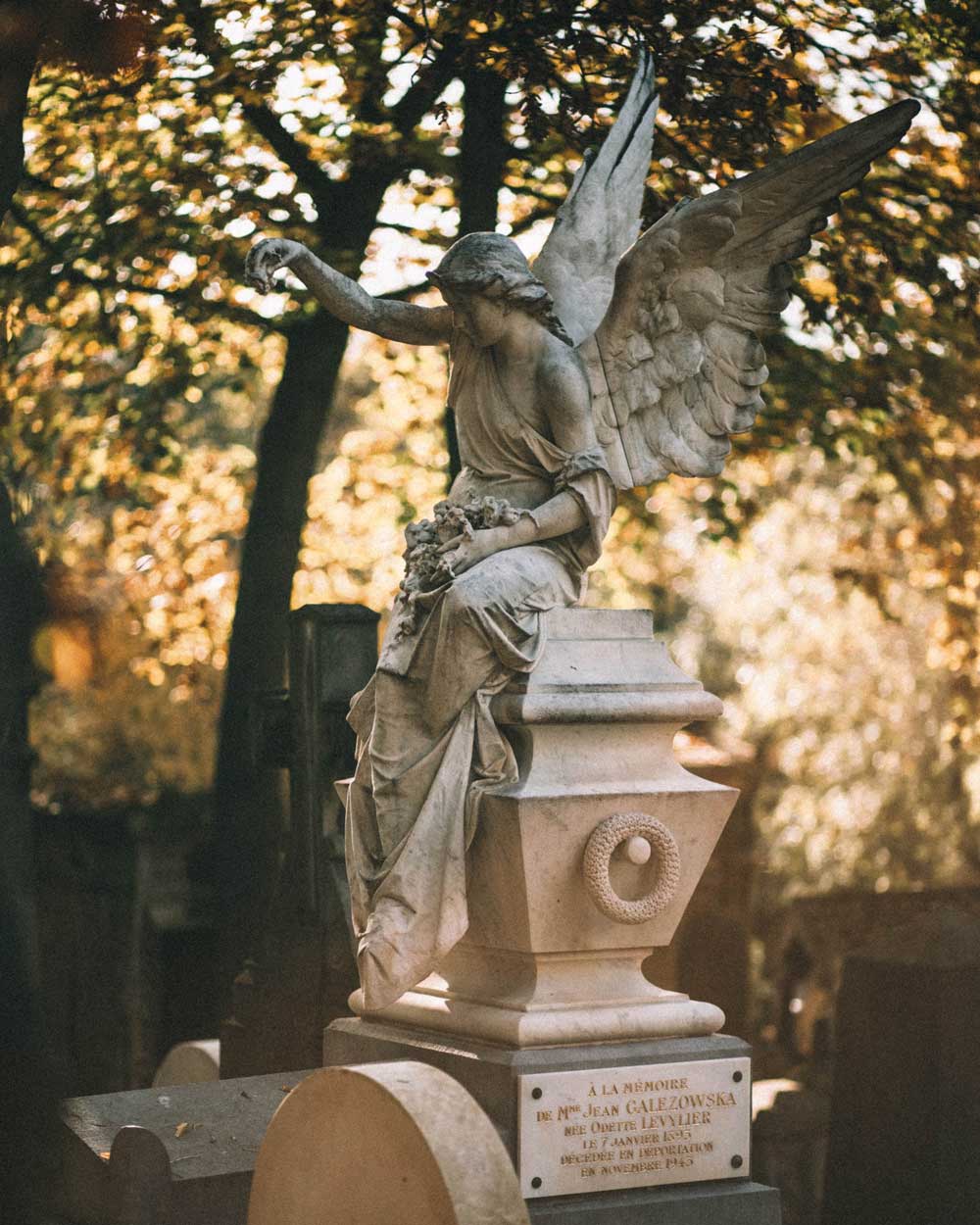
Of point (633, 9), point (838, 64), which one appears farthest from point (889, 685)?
point (633, 9)

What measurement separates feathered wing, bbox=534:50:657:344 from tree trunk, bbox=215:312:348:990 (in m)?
5.04

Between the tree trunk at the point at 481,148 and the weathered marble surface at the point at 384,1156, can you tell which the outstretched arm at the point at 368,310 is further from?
the tree trunk at the point at 481,148

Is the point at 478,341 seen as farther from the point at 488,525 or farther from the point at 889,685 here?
the point at 889,685

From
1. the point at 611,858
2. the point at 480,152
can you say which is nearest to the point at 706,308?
the point at 611,858

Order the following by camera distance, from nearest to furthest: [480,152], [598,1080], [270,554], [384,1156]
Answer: [384,1156] → [598,1080] → [480,152] → [270,554]

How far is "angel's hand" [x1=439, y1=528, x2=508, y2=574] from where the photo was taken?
5.96 m

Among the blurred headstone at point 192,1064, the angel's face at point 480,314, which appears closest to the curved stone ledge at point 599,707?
the angel's face at point 480,314

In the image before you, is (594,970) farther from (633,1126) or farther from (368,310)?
(368,310)

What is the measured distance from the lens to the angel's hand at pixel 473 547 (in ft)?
19.6

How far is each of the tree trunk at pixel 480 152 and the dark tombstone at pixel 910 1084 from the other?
4.06 metres

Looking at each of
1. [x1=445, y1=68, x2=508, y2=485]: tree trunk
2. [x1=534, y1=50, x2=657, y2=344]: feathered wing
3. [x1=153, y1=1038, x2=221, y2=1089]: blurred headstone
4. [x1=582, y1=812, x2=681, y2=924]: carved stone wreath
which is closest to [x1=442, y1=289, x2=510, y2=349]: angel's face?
[x1=534, y1=50, x2=657, y2=344]: feathered wing

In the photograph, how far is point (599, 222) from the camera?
22.0 ft

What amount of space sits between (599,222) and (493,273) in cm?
84

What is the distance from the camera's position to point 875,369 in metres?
12.2
